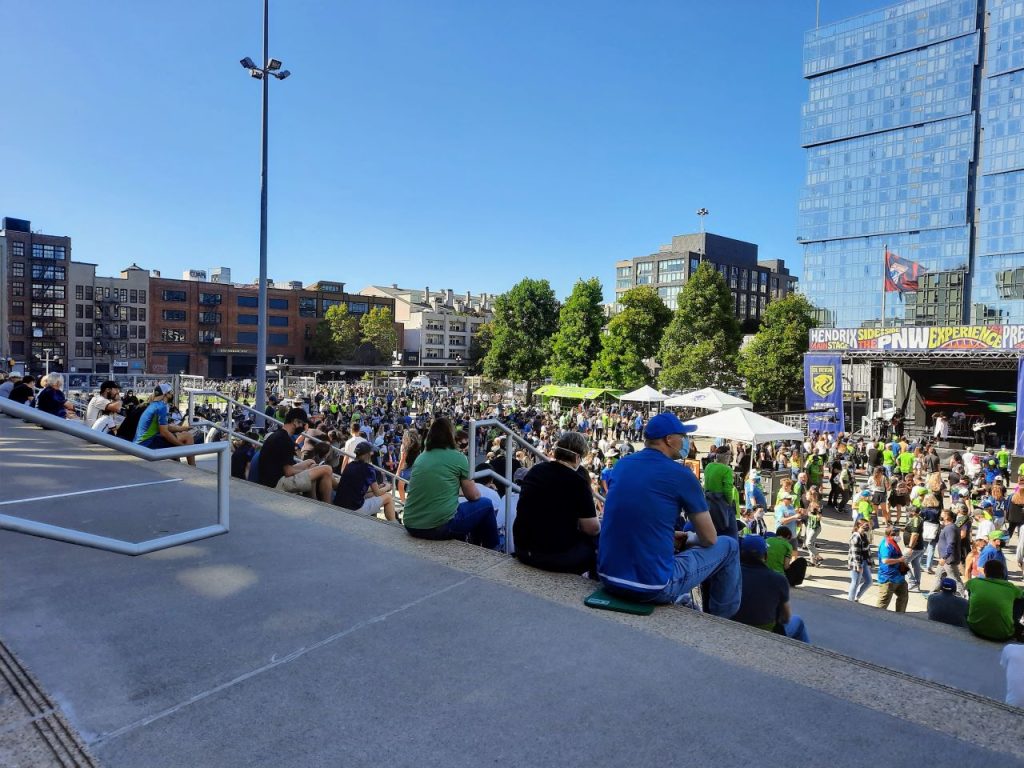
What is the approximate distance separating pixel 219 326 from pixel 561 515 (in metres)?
79.4

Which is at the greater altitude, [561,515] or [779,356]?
[779,356]

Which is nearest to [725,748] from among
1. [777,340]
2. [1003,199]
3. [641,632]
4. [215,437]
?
[641,632]

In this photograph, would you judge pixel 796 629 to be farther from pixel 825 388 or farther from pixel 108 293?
pixel 108 293

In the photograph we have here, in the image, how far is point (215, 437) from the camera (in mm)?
9688

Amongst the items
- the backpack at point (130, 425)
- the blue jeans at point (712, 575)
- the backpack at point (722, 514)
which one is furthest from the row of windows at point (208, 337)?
the blue jeans at point (712, 575)

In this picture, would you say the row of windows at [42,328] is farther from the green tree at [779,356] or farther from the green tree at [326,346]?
the green tree at [779,356]

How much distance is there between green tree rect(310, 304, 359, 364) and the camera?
78.7 m

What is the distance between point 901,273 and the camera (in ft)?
97.4

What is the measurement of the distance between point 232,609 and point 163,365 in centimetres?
7974

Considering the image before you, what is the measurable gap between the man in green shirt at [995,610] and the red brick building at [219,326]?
71219 millimetres

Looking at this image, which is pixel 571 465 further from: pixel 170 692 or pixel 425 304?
pixel 425 304

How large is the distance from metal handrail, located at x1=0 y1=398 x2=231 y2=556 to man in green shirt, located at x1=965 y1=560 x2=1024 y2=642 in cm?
637

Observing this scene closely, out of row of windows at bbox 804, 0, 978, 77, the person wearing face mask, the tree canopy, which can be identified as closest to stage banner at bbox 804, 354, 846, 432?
the person wearing face mask

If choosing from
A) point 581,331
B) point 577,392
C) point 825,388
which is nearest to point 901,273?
point 825,388
